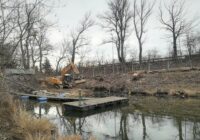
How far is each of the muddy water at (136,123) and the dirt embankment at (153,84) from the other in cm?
604

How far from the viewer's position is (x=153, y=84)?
81.3ft

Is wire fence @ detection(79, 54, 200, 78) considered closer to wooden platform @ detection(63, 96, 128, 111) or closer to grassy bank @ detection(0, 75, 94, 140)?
wooden platform @ detection(63, 96, 128, 111)

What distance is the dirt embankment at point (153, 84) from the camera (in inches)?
874

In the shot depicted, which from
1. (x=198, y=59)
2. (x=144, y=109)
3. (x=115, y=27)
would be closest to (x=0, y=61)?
(x=144, y=109)

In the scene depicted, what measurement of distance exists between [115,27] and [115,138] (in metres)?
29.7

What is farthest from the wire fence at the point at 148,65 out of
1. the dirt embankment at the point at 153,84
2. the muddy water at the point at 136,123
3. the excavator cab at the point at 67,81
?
the muddy water at the point at 136,123

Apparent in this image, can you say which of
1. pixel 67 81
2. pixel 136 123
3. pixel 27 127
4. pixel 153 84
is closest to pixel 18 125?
pixel 27 127

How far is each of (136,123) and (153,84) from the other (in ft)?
41.9

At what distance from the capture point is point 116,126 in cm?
1195

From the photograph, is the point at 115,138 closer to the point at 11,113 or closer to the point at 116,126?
the point at 116,126

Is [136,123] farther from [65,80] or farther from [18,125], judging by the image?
[65,80]

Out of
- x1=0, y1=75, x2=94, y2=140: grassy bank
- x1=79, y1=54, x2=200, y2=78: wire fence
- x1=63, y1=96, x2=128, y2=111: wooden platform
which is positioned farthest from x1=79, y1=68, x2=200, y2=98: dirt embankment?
x1=0, y1=75, x2=94, y2=140: grassy bank

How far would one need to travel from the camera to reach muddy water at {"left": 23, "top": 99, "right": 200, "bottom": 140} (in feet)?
33.1

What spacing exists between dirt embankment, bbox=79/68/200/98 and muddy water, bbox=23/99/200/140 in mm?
6042
